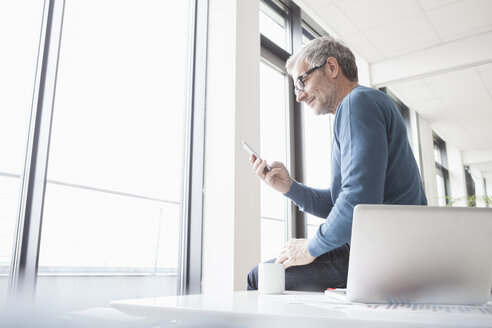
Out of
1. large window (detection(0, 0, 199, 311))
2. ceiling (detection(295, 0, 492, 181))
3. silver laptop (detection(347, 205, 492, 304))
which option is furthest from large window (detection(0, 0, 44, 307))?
ceiling (detection(295, 0, 492, 181))

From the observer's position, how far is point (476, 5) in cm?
321

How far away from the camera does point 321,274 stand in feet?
3.96

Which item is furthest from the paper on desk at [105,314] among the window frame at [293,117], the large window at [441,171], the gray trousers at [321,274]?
the large window at [441,171]

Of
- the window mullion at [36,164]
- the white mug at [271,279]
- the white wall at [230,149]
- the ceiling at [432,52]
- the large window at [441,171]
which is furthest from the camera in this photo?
the large window at [441,171]

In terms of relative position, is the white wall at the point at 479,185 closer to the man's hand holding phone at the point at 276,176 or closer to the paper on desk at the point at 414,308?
the man's hand holding phone at the point at 276,176

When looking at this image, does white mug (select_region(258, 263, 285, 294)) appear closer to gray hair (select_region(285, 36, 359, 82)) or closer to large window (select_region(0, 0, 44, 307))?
gray hair (select_region(285, 36, 359, 82))

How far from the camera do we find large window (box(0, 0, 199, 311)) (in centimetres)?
156

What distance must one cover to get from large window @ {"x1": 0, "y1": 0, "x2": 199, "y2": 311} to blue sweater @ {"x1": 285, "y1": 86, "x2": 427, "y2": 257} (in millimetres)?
884

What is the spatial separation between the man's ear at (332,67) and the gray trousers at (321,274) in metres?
0.65

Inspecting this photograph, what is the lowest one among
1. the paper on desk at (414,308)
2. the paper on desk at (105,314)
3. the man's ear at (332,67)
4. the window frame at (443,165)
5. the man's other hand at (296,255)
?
the paper on desk at (105,314)

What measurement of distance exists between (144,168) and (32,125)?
2.43 ft

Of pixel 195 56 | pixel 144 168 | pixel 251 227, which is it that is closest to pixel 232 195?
pixel 251 227

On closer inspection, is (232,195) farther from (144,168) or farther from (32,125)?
(32,125)

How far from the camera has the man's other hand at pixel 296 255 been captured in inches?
45.8
